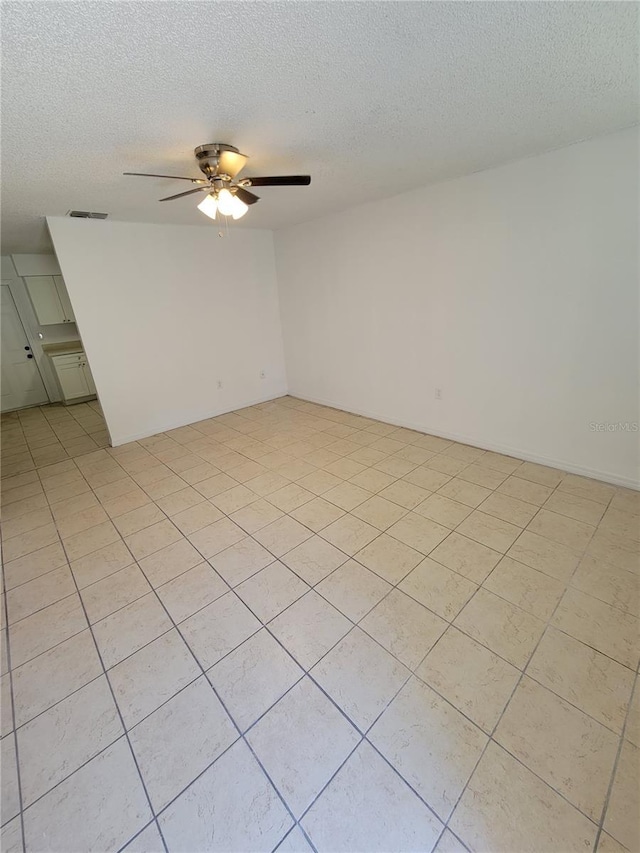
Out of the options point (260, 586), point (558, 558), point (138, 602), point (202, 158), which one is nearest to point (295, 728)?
point (260, 586)

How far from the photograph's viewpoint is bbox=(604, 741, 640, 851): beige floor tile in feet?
3.24

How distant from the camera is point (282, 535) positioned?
2301 millimetres

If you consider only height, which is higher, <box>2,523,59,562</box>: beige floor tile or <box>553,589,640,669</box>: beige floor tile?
<box>2,523,59,562</box>: beige floor tile

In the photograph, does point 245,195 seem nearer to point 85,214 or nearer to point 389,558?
point 85,214

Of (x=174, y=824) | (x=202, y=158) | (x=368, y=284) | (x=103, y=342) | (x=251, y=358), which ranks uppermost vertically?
(x=202, y=158)

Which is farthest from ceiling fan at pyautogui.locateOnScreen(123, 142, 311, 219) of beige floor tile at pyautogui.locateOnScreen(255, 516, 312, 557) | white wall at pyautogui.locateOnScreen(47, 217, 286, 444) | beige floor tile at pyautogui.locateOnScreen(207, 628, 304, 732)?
beige floor tile at pyautogui.locateOnScreen(207, 628, 304, 732)

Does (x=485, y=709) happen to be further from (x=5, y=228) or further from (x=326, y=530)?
(x=5, y=228)

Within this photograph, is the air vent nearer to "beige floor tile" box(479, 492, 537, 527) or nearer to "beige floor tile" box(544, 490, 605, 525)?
"beige floor tile" box(479, 492, 537, 527)

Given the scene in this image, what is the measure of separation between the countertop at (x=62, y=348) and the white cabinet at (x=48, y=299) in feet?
1.27

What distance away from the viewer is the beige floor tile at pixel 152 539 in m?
2.24

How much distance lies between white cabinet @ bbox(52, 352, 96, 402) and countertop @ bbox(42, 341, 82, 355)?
0.12 m

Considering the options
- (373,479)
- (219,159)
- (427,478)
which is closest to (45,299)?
(219,159)

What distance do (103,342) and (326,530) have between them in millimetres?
3092

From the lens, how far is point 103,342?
3.58 metres
